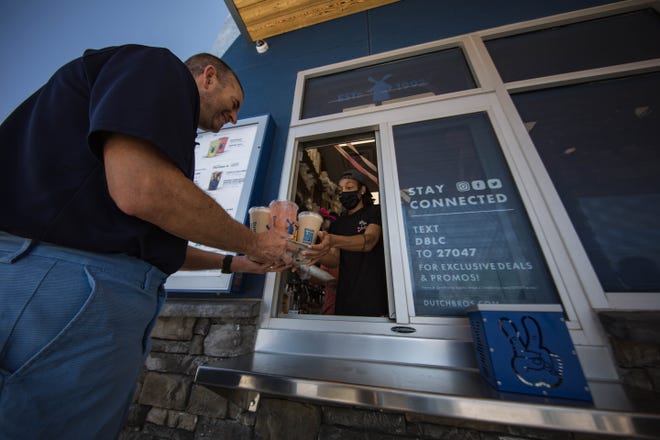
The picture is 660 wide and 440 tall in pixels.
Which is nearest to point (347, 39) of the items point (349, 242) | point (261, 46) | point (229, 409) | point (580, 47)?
point (261, 46)

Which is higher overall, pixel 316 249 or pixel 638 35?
pixel 638 35

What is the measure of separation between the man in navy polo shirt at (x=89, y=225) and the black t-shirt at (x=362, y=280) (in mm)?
1213

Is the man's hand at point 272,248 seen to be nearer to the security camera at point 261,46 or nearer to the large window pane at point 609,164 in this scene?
the large window pane at point 609,164

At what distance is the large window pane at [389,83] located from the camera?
6.47 ft

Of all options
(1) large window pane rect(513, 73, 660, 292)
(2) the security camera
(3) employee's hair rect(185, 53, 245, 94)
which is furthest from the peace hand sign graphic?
(2) the security camera

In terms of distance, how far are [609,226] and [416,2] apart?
272 cm

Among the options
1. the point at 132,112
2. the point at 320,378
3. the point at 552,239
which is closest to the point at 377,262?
A: the point at 552,239

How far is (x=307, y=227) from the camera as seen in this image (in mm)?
1301

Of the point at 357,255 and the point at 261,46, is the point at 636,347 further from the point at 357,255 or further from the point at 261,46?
the point at 261,46

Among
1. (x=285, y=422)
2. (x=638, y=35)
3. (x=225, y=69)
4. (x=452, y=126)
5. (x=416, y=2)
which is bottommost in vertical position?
(x=285, y=422)

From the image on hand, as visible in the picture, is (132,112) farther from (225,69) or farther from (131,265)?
(225,69)

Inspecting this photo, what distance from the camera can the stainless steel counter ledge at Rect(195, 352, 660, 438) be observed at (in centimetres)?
60

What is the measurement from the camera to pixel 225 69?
3.71ft

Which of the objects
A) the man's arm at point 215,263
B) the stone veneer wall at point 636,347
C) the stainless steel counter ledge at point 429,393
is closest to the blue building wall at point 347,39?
the man's arm at point 215,263
